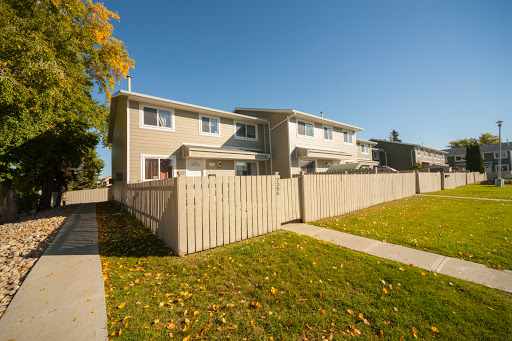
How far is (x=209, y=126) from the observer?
13836mm

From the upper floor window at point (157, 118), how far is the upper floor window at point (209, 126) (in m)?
1.92

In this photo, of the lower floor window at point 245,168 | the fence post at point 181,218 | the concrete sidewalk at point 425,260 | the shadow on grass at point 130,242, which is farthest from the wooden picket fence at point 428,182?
the shadow on grass at point 130,242

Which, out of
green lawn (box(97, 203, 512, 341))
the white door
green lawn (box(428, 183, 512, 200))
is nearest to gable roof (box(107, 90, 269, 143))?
the white door

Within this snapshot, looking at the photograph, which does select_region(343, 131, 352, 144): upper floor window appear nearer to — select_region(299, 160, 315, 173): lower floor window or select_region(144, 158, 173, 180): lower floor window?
select_region(299, 160, 315, 173): lower floor window

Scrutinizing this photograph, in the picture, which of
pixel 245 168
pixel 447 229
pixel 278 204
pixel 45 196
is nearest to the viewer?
pixel 447 229

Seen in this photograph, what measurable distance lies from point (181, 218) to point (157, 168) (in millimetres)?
8647

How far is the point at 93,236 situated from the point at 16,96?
22.4ft

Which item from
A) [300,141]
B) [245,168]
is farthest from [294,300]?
[300,141]

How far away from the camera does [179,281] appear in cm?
329

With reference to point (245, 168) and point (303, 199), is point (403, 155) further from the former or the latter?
point (303, 199)

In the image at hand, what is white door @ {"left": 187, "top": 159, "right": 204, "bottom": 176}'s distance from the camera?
1284 centimetres

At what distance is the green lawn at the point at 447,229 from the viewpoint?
13.4 ft

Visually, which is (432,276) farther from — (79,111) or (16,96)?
(79,111)

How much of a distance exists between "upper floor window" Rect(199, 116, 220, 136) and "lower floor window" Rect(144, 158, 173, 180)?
10.0 ft
